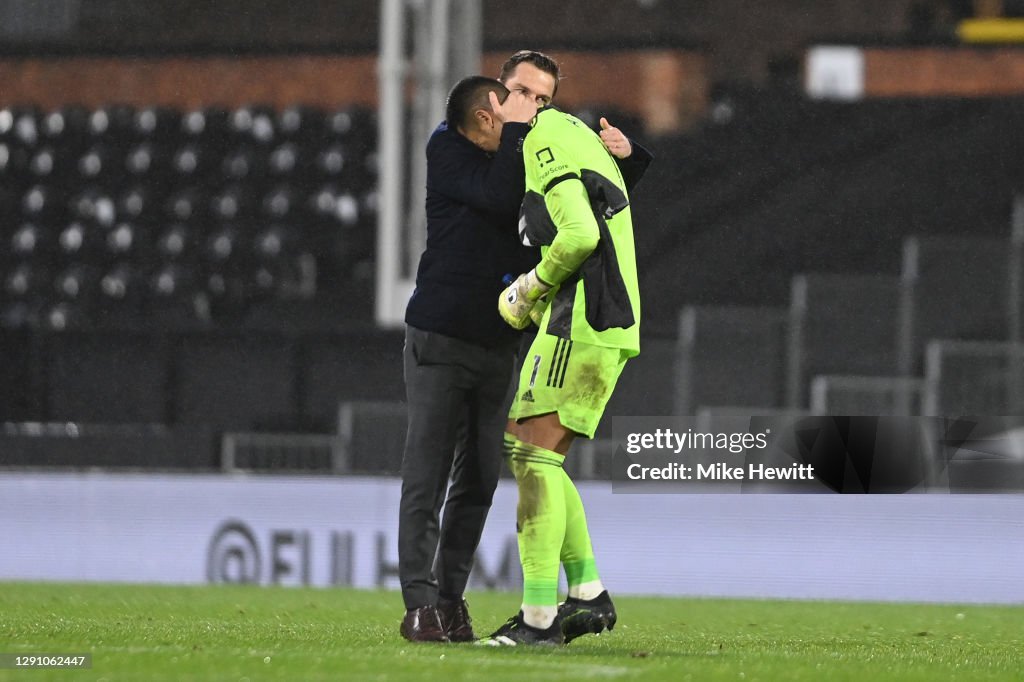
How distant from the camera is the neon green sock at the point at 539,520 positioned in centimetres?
428

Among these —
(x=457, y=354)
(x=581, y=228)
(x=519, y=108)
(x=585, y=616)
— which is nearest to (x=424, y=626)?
(x=585, y=616)

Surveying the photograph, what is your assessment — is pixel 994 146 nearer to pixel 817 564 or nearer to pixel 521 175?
pixel 817 564

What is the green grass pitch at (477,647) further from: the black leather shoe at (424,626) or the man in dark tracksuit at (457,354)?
the man in dark tracksuit at (457,354)

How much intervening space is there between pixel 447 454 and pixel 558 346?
457 millimetres

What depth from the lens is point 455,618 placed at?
4.63 meters

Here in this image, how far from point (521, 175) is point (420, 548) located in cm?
98

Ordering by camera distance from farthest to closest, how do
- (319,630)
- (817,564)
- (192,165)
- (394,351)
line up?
(192,165)
(394,351)
(817,564)
(319,630)

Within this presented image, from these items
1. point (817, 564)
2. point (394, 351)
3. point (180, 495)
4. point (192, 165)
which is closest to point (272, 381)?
point (394, 351)

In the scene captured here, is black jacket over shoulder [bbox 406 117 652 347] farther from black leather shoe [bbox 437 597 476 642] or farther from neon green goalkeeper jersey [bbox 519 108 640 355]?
black leather shoe [bbox 437 597 476 642]

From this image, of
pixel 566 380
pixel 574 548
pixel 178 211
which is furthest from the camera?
pixel 178 211

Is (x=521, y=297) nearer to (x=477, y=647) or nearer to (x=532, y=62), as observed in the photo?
(x=532, y=62)

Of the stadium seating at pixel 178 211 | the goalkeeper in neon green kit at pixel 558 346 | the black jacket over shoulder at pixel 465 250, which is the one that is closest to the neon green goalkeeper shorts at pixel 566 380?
the goalkeeper in neon green kit at pixel 558 346

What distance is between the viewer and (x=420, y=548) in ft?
14.8

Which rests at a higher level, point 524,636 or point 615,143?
point 615,143
